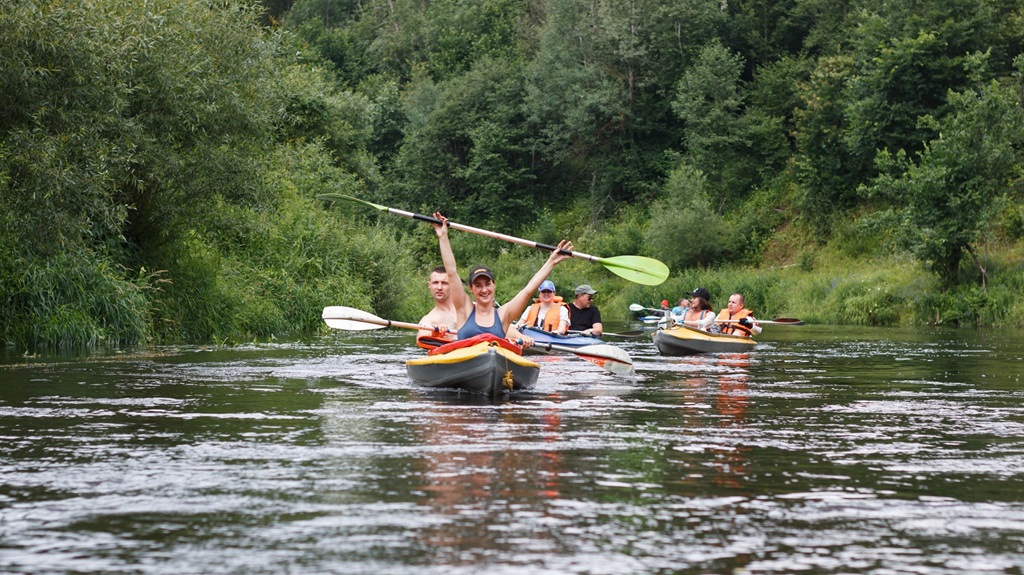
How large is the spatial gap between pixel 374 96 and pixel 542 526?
6908 centimetres

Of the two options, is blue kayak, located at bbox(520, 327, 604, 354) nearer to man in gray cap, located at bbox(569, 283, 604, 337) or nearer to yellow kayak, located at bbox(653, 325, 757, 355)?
man in gray cap, located at bbox(569, 283, 604, 337)

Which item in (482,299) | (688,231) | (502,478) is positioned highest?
(688,231)

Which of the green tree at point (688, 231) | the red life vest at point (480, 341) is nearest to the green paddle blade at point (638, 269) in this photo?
the red life vest at point (480, 341)

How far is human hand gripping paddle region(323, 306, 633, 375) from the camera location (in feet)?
43.7

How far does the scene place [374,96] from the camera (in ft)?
239

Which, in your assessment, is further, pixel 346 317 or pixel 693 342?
pixel 693 342

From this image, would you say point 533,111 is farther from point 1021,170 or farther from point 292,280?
point 292,280

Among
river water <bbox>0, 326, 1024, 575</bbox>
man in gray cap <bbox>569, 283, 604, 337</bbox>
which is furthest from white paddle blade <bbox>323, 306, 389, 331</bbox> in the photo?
man in gray cap <bbox>569, 283, 604, 337</bbox>

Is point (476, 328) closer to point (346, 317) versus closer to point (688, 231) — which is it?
point (346, 317)

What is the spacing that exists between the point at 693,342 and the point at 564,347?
6691 millimetres

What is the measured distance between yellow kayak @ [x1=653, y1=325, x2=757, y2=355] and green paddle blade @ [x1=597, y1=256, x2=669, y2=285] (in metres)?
5.48

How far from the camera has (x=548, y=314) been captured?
58.0 ft

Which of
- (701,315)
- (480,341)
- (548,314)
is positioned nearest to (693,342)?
(701,315)

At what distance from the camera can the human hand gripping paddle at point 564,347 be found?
43.7ft
